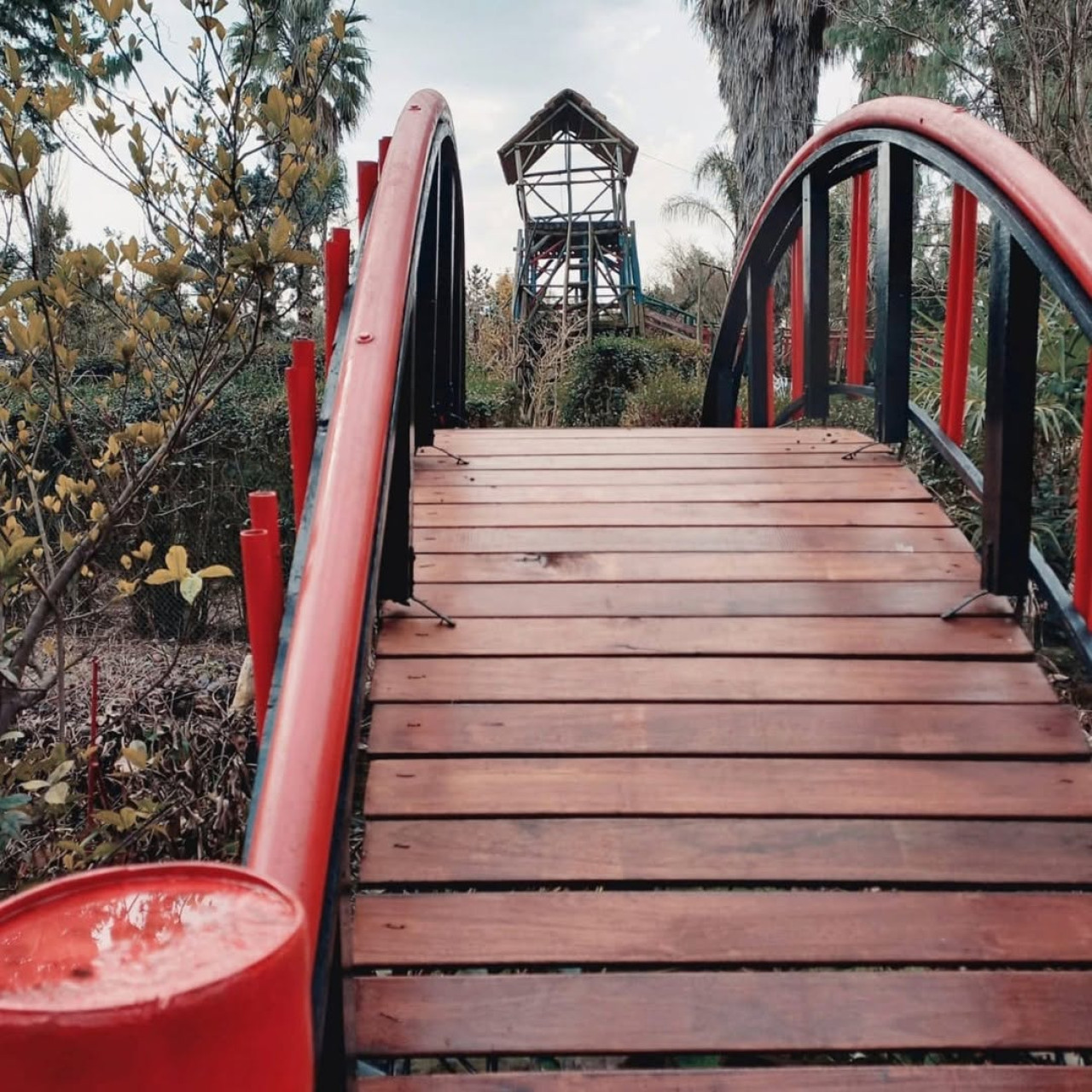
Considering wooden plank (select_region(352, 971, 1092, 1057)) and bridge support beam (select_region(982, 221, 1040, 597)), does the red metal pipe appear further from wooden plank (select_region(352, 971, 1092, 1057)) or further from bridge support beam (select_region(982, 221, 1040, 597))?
bridge support beam (select_region(982, 221, 1040, 597))

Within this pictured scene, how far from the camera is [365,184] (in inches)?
99.7

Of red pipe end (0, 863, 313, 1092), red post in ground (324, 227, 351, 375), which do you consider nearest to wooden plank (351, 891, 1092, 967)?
red pipe end (0, 863, 313, 1092)

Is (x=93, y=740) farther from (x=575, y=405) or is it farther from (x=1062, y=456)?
(x=575, y=405)

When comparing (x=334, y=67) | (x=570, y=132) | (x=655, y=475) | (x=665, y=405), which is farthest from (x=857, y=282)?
(x=334, y=67)

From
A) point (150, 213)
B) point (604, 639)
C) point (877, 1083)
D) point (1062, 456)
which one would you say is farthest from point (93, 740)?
point (1062, 456)

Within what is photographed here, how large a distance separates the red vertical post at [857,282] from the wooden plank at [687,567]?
1.12m

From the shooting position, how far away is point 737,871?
1.59 m

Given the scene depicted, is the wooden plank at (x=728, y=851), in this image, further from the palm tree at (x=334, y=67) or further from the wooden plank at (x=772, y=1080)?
the palm tree at (x=334, y=67)

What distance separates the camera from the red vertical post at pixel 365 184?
2.50 meters

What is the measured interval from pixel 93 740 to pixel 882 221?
2.82m

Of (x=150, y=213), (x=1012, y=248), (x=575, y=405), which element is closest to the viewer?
(x=1012, y=248)

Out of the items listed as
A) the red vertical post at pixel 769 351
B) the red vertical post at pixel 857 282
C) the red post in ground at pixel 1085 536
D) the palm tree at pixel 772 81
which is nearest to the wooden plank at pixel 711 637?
the red post in ground at pixel 1085 536

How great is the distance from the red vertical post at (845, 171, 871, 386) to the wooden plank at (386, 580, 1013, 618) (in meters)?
1.25

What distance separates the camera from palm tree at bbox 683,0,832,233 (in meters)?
13.4
